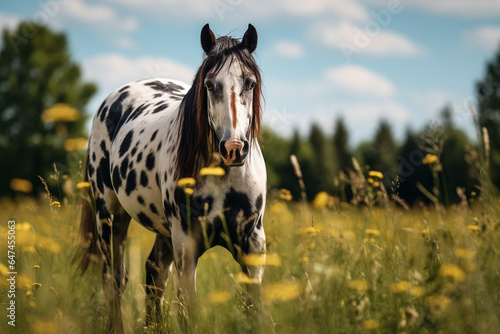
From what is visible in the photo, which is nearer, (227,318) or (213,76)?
(227,318)

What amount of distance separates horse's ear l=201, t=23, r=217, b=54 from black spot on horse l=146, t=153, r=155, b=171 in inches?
41.8

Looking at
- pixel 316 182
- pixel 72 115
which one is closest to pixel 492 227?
pixel 72 115

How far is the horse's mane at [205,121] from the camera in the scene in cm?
294

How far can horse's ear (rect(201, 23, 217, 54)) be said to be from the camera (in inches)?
121

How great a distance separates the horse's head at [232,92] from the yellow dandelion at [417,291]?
1.19m

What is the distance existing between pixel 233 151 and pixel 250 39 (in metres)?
1.02

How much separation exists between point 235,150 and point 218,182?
468 mm

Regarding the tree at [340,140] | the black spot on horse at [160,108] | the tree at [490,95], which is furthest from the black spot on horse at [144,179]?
the tree at [340,140]

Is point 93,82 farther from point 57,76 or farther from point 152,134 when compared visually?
point 152,134

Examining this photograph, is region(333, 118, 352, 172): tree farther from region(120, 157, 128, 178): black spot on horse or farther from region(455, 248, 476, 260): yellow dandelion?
region(455, 248, 476, 260): yellow dandelion

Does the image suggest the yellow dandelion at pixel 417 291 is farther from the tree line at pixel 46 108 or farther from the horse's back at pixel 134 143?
the tree line at pixel 46 108

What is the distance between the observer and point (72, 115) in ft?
8.49

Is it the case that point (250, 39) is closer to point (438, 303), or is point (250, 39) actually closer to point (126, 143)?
point (126, 143)

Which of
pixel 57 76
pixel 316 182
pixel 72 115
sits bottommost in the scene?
pixel 316 182
